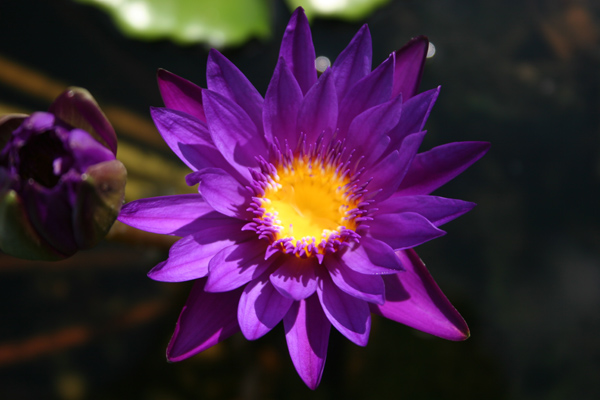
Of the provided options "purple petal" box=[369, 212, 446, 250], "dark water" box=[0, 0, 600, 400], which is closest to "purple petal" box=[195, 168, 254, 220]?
"purple petal" box=[369, 212, 446, 250]

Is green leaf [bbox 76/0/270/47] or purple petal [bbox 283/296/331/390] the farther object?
green leaf [bbox 76/0/270/47]

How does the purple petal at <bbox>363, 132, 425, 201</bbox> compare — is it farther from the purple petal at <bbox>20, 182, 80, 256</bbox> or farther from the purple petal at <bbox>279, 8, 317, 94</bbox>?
the purple petal at <bbox>20, 182, 80, 256</bbox>

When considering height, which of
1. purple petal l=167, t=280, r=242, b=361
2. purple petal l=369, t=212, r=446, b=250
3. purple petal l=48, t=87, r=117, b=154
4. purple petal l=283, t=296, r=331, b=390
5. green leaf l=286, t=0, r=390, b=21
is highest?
green leaf l=286, t=0, r=390, b=21

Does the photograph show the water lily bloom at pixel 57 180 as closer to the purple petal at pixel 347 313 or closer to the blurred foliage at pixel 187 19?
the purple petal at pixel 347 313

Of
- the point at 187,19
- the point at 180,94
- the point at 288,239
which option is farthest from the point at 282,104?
the point at 187,19

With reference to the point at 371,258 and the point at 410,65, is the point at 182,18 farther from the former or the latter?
the point at 371,258

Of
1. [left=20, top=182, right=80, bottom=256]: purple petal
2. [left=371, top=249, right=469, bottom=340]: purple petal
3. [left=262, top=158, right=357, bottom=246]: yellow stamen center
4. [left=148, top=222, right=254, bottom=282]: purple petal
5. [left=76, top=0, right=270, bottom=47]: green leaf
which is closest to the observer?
[left=20, top=182, right=80, bottom=256]: purple petal

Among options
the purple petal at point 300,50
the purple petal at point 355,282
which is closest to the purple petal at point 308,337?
the purple petal at point 355,282

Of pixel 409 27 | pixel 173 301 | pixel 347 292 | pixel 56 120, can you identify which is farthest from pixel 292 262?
pixel 409 27
